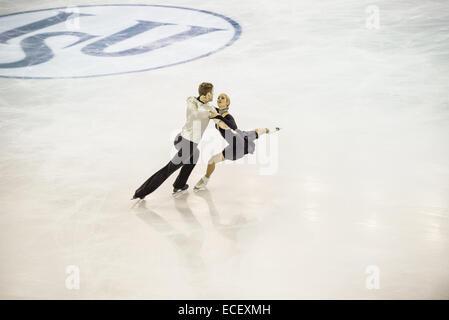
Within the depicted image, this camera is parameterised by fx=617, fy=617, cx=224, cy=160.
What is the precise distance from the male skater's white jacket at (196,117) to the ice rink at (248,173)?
0.74 meters

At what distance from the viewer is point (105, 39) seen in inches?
490

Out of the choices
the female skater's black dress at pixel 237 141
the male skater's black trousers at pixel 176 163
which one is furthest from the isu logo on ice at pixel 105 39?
the female skater's black dress at pixel 237 141

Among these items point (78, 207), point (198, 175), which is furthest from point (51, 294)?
point (198, 175)

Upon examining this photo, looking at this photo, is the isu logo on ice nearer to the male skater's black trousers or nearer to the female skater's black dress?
the male skater's black trousers

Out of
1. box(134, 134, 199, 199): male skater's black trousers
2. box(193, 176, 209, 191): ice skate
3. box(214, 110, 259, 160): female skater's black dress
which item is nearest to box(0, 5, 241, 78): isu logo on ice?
box(193, 176, 209, 191): ice skate

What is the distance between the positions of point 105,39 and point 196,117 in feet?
22.8

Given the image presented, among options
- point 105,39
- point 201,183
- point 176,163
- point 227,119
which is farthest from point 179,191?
point 105,39

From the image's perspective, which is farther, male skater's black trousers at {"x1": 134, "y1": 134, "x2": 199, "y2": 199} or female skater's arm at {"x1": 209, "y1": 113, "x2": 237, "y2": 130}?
male skater's black trousers at {"x1": 134, "y1": 134, "x2": 199, "y2": 199}

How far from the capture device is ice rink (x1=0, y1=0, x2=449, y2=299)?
17.0ft

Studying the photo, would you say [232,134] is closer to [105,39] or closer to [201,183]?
[201,183]

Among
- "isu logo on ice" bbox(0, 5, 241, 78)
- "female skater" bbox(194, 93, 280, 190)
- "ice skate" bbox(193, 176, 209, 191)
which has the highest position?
"isu logo on ice" bbox(0, 5, 241, 78)

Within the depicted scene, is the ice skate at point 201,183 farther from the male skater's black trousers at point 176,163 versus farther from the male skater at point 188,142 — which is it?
the male skater's black trousers at point 176,163

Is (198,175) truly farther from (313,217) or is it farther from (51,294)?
(51,294)

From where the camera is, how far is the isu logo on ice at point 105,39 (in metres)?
11.0
